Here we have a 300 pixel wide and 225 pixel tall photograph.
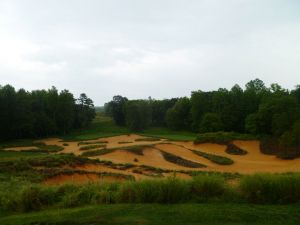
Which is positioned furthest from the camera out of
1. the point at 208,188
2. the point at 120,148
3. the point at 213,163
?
the point at 120,148

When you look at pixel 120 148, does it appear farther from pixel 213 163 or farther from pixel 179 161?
pixel 213 163

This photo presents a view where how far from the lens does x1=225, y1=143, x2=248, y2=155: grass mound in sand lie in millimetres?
44672

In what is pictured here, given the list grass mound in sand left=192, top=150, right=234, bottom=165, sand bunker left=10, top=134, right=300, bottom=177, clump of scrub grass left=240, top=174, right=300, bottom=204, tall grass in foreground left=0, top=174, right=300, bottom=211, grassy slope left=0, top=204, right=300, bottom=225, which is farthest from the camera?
grass mound in sand left=192, top=150, right=234, bottom=165

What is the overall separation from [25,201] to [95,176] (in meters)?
15.0

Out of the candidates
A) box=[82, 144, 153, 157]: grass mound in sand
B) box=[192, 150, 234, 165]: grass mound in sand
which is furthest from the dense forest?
box=[192, 150, 234, 165]: grass mound in sand

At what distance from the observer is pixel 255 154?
4406 centimetres

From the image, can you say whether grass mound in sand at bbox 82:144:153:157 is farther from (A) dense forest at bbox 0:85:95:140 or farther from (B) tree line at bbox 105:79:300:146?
(A) dense forest at bbox 0:85:95:140

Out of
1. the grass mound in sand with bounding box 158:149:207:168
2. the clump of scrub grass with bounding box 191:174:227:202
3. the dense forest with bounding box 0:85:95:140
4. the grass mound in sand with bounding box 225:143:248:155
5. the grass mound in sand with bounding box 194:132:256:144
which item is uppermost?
the dense forest with bounding box 0:85:95:140

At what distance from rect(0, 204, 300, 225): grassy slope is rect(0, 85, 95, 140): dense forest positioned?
53033mm

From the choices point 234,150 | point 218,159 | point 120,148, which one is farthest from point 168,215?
point 234,150

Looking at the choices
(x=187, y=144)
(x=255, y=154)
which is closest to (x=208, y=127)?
(x=187, y=144)

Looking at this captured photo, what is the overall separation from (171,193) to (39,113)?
2315 inches

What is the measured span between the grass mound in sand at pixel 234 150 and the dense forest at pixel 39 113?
31685 mm

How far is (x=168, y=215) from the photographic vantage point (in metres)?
8.64
